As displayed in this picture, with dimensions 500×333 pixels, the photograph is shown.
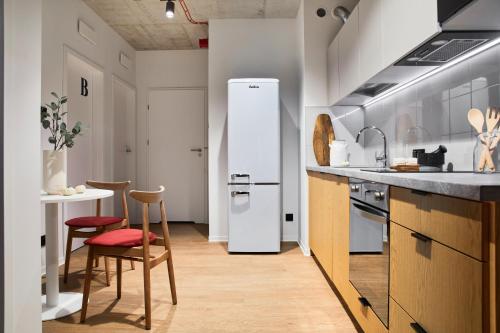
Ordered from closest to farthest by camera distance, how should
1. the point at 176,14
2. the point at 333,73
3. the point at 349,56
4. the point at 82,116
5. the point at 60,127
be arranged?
1. the point at 60,127
2. the point at 349,56
3. the point at 333,73
4. the point at 82,116
5. the point at 176,14

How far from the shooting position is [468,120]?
183 cm

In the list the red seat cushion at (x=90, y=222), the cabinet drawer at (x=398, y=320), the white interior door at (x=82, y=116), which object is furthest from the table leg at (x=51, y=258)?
the cabinet drawer at (x=398, y=320)

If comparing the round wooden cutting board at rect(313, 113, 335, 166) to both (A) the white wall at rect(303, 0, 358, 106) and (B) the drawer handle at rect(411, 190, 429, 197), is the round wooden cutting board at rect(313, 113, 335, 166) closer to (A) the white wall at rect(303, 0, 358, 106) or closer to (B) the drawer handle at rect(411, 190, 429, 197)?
(A) the white wall at rect(303, 0, 358, 106)

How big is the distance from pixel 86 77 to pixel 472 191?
419 centimetres

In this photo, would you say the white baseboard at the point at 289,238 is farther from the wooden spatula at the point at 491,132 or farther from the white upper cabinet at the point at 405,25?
the wooden spatula at the point at 491,132

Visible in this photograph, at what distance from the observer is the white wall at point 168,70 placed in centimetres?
541

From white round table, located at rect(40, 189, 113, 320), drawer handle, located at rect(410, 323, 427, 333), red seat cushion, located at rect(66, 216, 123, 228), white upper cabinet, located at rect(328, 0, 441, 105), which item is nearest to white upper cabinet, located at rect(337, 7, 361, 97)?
white upper cabinet, located at rect(328, 0, 441, 105)

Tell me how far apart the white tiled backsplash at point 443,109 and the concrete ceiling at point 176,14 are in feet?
5.39

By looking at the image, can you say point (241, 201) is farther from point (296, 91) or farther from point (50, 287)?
point (50, 287)

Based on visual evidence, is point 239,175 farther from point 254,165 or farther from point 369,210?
point 369,210

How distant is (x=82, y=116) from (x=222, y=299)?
269cm

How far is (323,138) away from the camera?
3.65 m

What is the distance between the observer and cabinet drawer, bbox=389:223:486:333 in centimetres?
96

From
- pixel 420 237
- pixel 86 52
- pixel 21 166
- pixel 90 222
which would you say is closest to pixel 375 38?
pixel 420 237
